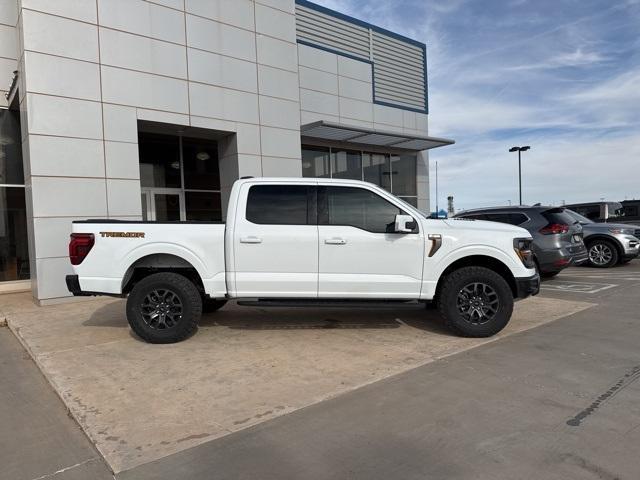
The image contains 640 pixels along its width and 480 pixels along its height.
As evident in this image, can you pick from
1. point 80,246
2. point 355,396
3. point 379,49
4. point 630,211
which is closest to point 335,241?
point 355,396

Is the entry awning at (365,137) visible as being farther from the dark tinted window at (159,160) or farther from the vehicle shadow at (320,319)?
the vehicle shadow at (320,319)

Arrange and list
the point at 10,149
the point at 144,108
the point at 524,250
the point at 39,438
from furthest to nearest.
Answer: the point at 10,149
the point at 144,108
the point at 524,250
the point at 39,438

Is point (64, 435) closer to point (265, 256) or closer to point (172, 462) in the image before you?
point (172, 462)

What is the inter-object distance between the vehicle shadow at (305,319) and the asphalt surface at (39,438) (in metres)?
2.23

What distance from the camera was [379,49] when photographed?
17062 millimetres

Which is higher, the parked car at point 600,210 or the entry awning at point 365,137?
the entry awning at point 365,137

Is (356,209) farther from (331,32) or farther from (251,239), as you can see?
(331,32)

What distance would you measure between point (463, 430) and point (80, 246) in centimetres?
484

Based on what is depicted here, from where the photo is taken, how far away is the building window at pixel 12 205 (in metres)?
10.8

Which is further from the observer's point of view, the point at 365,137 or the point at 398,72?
the point at 398,72

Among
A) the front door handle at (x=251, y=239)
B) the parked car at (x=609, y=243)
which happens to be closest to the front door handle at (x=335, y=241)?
the front door handle at (x=251, y=239)

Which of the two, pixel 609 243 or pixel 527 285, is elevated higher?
pixel 609 243

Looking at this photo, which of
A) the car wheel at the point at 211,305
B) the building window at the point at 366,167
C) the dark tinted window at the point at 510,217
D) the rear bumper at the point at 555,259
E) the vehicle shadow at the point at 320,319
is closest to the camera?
the vehicle shadow at the point at 320,319

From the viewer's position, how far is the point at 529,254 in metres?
5.96
